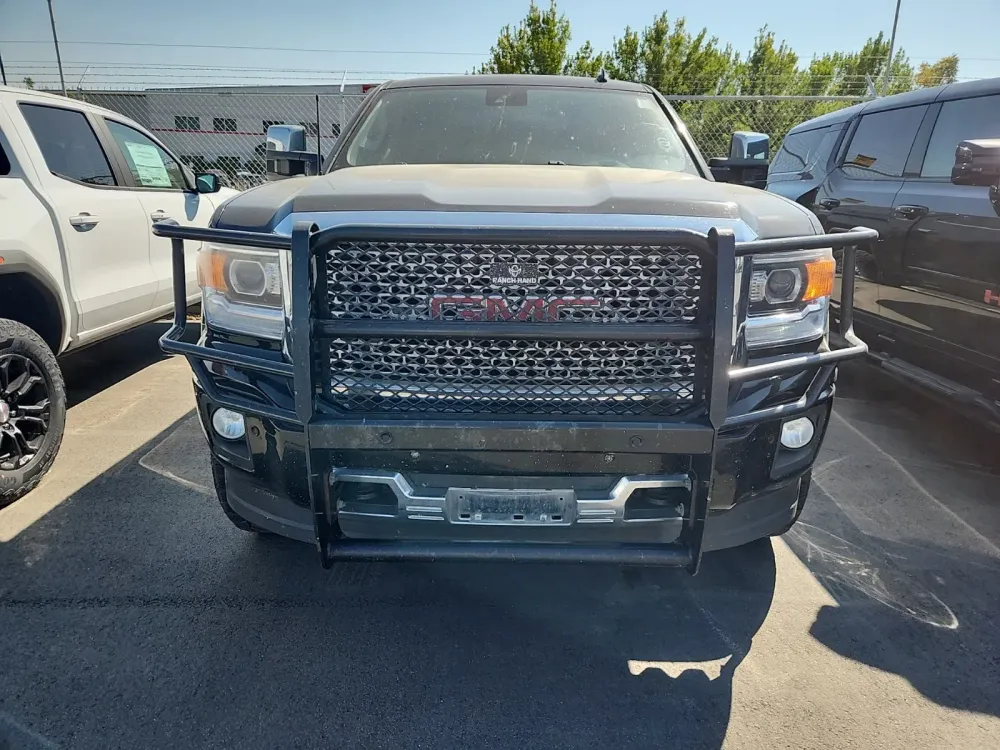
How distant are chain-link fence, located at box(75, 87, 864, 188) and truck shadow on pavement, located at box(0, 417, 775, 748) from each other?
31.0ft

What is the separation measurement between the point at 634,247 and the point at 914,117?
4.06 m

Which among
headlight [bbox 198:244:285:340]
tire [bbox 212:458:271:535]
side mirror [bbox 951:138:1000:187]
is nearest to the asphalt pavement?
tire [bbox 212:458:271:535]

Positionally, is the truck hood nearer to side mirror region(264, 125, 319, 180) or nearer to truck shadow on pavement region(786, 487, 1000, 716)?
side mirror region(264, 125, 319, 180)

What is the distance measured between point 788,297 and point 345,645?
191 centimetres

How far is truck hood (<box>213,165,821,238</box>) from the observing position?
83.4 inches

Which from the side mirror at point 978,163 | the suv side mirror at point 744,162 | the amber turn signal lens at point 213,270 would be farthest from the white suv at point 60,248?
the side mirror at point 978,163

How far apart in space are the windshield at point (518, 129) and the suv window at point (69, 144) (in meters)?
1.89

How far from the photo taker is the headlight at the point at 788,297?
7.05 feet

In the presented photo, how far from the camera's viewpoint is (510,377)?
82.0 inches

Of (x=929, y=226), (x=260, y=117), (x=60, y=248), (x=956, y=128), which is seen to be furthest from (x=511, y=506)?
(x=260, y=117)

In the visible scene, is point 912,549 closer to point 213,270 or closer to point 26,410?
point 213,270

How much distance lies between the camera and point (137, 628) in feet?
8.28

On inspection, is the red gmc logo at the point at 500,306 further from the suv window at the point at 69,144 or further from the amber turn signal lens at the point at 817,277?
the suv window at the point at 69,144

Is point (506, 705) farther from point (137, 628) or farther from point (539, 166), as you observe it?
point (539, 166)
